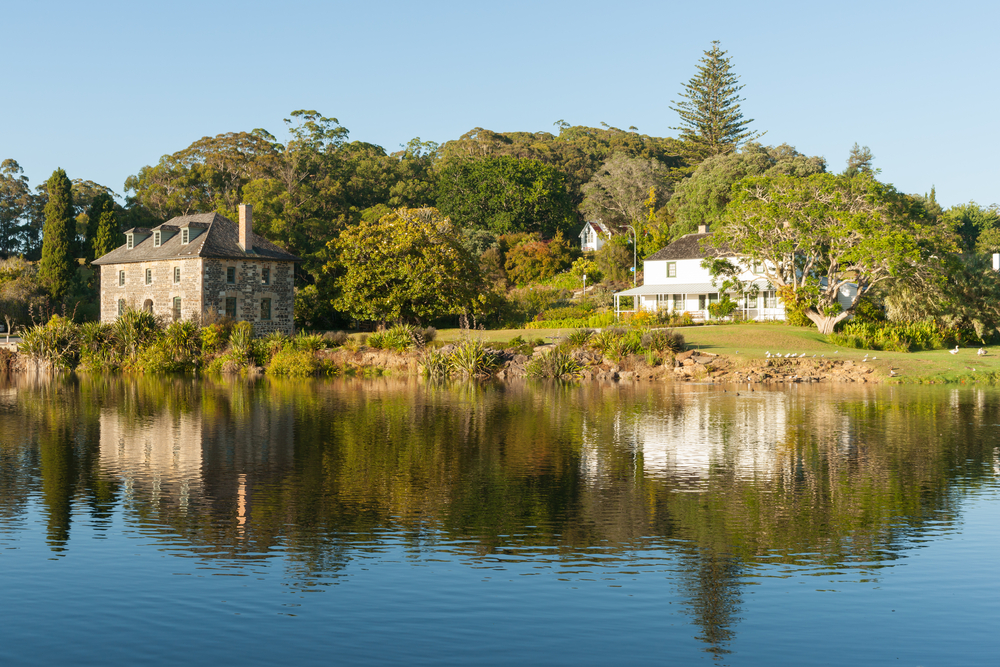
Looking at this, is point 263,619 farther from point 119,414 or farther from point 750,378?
point 750,378

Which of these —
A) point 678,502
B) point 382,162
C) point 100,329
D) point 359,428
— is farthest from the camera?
point 382,162

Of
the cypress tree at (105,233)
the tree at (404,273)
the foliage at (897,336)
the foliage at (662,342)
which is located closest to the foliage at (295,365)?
the tree at (404,273)

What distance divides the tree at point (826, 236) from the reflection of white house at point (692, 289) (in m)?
5.54

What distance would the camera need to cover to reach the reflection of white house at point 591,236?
4006 inches

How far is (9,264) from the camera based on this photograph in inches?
2813

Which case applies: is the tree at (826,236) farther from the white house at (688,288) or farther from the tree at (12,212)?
the tree at (12,212)

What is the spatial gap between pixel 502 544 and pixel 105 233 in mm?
70136

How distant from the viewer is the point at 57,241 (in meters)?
72.9

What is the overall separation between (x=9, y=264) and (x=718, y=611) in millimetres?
74308

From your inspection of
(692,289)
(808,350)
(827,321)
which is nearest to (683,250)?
(692,289)

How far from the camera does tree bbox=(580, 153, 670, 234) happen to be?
348ft

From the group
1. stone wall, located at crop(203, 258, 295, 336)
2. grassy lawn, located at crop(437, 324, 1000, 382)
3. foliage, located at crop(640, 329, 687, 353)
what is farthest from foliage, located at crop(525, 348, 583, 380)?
stone wall, located at crop(203, 258, 295, 336)

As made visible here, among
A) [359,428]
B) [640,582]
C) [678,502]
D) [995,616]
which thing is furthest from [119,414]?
[995,616]

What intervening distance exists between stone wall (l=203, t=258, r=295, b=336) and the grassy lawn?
13492 millimetres
